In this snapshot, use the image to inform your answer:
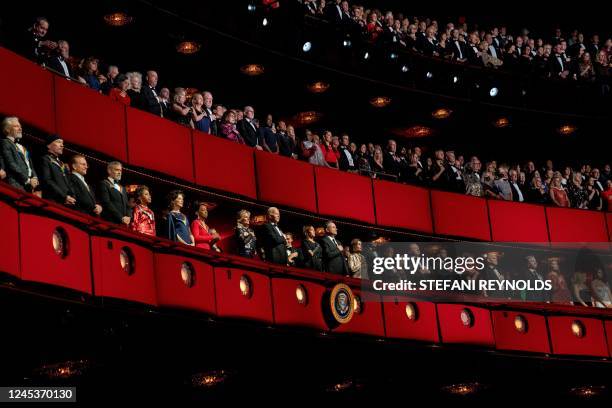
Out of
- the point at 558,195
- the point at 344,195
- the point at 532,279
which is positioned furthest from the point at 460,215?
the point at 344,195

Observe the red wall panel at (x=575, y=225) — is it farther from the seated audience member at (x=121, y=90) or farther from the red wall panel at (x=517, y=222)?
the seated audience member at (x=121, y=90)

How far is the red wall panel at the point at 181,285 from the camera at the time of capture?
10312 mm

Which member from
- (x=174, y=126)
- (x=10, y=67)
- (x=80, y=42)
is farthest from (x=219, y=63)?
(x=10, y=67)

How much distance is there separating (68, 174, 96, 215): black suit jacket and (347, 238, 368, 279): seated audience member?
14.6ft

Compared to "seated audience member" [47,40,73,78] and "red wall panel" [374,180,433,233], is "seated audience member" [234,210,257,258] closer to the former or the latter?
"seated audience member" [47,40,73,78]

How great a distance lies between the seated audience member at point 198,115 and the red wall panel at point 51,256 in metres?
4.04

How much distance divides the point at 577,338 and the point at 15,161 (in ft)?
30.9

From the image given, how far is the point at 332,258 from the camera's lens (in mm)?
12938

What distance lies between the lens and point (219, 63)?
15.5 metres

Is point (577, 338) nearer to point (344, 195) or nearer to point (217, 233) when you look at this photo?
point (344, 195)

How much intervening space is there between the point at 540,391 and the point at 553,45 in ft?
27.9

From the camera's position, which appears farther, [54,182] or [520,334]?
[520,334]

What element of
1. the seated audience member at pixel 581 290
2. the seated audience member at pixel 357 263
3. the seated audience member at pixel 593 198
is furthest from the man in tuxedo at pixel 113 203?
the seated audience member at pixel 593 198

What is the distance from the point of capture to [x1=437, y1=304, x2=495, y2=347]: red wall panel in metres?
13.5
